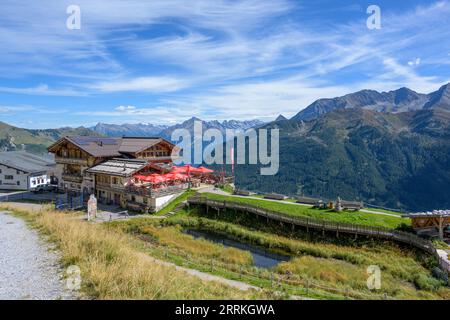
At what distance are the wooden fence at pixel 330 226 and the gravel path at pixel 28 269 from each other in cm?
2571

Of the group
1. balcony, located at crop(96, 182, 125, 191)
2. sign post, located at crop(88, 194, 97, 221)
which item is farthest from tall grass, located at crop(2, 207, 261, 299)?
balcony, located at crop(96, 182, 125, 191)

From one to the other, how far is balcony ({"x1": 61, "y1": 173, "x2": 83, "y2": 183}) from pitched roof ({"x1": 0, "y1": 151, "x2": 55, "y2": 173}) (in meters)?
13.2

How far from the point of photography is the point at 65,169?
59.3m

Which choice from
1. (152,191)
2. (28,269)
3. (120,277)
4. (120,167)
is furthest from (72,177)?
(120,277)

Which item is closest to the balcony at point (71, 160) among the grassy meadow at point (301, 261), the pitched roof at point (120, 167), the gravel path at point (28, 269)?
the pitched roof at point (120, 167)

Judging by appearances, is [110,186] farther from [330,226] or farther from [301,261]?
[330,226]

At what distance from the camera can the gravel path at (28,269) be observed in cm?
1316

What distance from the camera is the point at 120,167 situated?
2023 inches

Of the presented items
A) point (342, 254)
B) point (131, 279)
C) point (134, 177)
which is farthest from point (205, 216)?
point (131, 279)

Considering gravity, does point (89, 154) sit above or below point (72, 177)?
above

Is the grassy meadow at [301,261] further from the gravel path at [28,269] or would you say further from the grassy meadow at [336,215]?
the gravel path at [28,269]

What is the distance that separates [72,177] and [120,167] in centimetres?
1137

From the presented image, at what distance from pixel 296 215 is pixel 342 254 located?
8.18m

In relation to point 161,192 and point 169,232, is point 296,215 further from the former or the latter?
point 161,192
